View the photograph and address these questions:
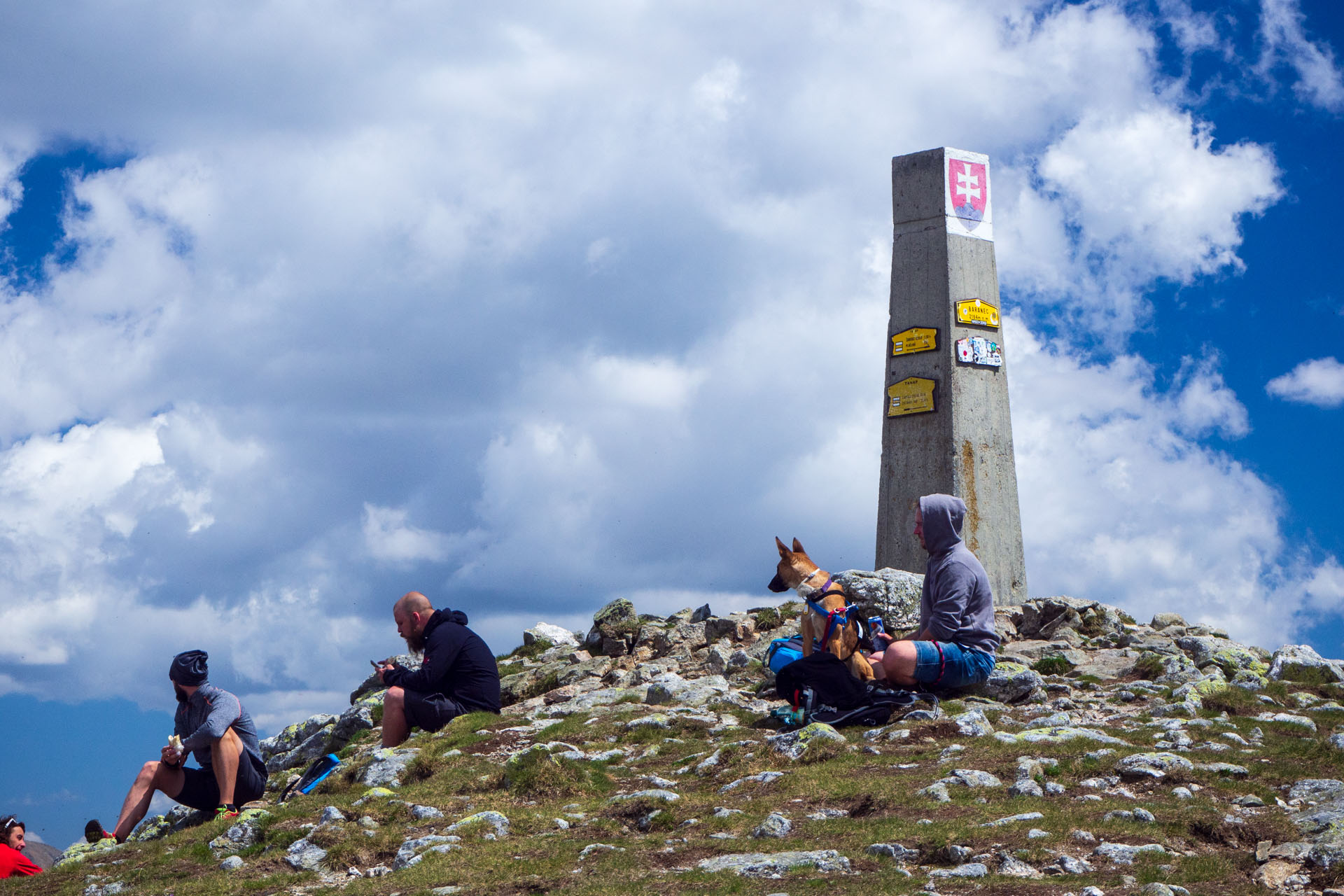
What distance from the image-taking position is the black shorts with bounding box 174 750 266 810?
12.4 m

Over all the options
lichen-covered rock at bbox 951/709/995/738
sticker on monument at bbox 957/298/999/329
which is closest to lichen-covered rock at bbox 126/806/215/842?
lichen-covered rock at bbox 951/709/995/738

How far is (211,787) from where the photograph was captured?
12.5 metres

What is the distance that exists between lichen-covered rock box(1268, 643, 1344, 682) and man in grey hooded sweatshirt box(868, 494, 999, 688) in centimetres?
611

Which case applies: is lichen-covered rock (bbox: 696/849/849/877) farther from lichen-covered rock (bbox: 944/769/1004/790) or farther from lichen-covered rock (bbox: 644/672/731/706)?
lichen-covered rock (bbox: 644/672/731/706)

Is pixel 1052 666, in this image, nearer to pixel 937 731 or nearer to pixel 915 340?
pixel 937 731

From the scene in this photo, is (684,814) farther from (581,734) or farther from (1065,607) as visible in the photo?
(1065,607)

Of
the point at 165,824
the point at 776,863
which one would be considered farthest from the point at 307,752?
the point at 776,863

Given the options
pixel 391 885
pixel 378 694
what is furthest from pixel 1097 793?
pixel 378 694

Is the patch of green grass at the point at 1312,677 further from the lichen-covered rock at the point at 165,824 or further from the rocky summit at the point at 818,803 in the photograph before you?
the lichen-covered rock at the point at 165,824

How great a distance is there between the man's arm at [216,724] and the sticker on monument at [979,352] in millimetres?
15528

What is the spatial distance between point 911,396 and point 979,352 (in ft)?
5.40

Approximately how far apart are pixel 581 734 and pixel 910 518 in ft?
38.4

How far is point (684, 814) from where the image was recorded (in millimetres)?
9227

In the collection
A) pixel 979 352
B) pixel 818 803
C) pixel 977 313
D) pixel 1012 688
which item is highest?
pixel 977 313
